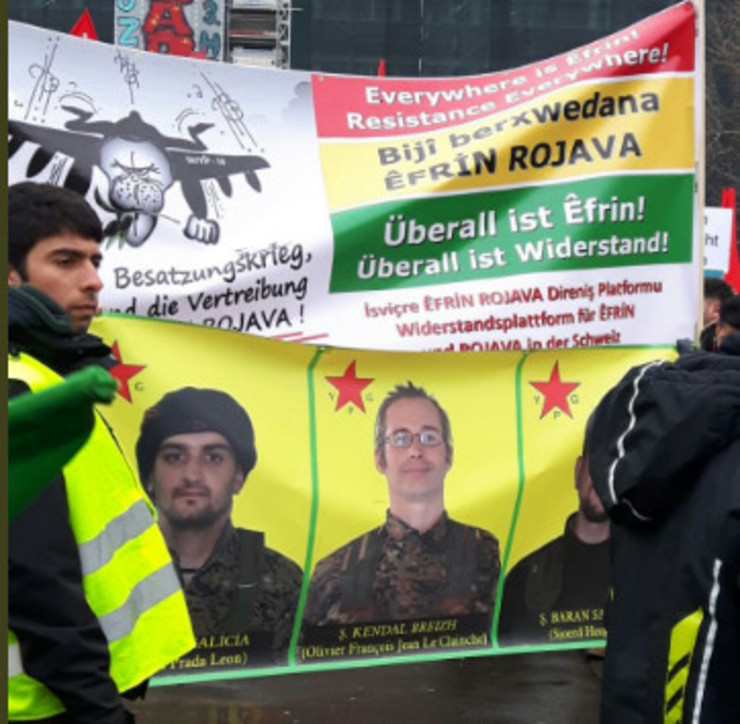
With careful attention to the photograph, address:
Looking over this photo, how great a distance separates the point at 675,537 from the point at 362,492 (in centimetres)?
241

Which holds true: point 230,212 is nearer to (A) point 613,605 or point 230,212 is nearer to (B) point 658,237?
(B) point 658,237

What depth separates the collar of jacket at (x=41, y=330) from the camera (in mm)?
2281

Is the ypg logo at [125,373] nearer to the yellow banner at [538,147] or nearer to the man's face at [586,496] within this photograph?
the yellow banner at [538,147]

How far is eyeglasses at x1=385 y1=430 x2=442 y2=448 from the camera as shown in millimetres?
5059

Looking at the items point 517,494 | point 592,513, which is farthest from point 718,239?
point 517,494

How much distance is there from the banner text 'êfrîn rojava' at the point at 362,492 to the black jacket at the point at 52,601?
2346 millimetres

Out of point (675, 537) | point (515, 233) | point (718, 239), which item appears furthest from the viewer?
point (718, 239)

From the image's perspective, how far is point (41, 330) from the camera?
232 cm

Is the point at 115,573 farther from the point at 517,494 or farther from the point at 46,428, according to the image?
the point at 517,494

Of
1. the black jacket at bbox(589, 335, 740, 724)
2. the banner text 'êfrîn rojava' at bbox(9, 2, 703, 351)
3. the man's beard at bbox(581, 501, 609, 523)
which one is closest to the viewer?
the black jacket at bbox(589, 335, 740, 724)

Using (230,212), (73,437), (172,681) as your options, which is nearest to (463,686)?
(172,681)

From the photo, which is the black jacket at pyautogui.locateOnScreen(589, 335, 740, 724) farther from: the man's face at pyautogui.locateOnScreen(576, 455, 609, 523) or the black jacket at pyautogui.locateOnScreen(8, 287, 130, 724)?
the man's face at pyautogui.locateOnScreen(576, 455, 609, 523)

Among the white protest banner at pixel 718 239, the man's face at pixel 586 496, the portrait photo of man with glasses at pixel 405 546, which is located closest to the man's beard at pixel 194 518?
the portrait photo of man with glasses at pixel 405 546

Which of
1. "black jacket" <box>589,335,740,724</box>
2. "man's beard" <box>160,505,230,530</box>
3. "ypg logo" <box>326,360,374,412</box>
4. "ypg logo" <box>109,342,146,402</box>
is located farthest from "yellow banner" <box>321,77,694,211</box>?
"black jacket" <box>589,335,740,724</box>
